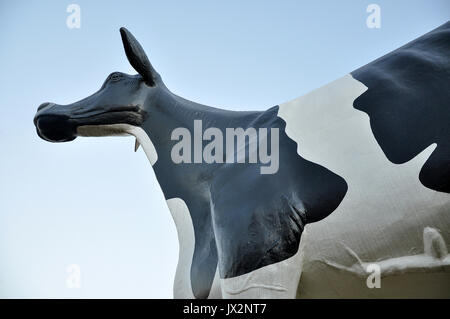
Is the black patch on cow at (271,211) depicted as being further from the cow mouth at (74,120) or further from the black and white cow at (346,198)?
the cow mouth at (74,120)

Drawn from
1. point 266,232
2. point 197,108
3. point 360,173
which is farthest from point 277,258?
point 197,108

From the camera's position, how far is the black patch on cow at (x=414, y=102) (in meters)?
3.59

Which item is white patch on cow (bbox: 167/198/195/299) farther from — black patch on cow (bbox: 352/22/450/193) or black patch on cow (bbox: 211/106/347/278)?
black patch on cow (bbox: 352/22/450/193)

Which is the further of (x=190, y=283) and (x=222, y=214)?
(x=190, y=283)

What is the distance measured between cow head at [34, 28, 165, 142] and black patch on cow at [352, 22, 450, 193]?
200cm

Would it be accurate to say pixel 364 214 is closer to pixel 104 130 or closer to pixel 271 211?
pixel 271 211

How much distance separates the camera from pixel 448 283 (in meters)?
3.58

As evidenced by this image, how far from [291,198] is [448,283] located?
3.44ft

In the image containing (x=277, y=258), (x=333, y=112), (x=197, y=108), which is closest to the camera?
(x=277, y=258)

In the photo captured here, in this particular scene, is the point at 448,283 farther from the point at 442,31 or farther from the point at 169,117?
the point at 169,117

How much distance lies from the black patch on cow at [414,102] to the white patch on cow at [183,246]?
1.55m
